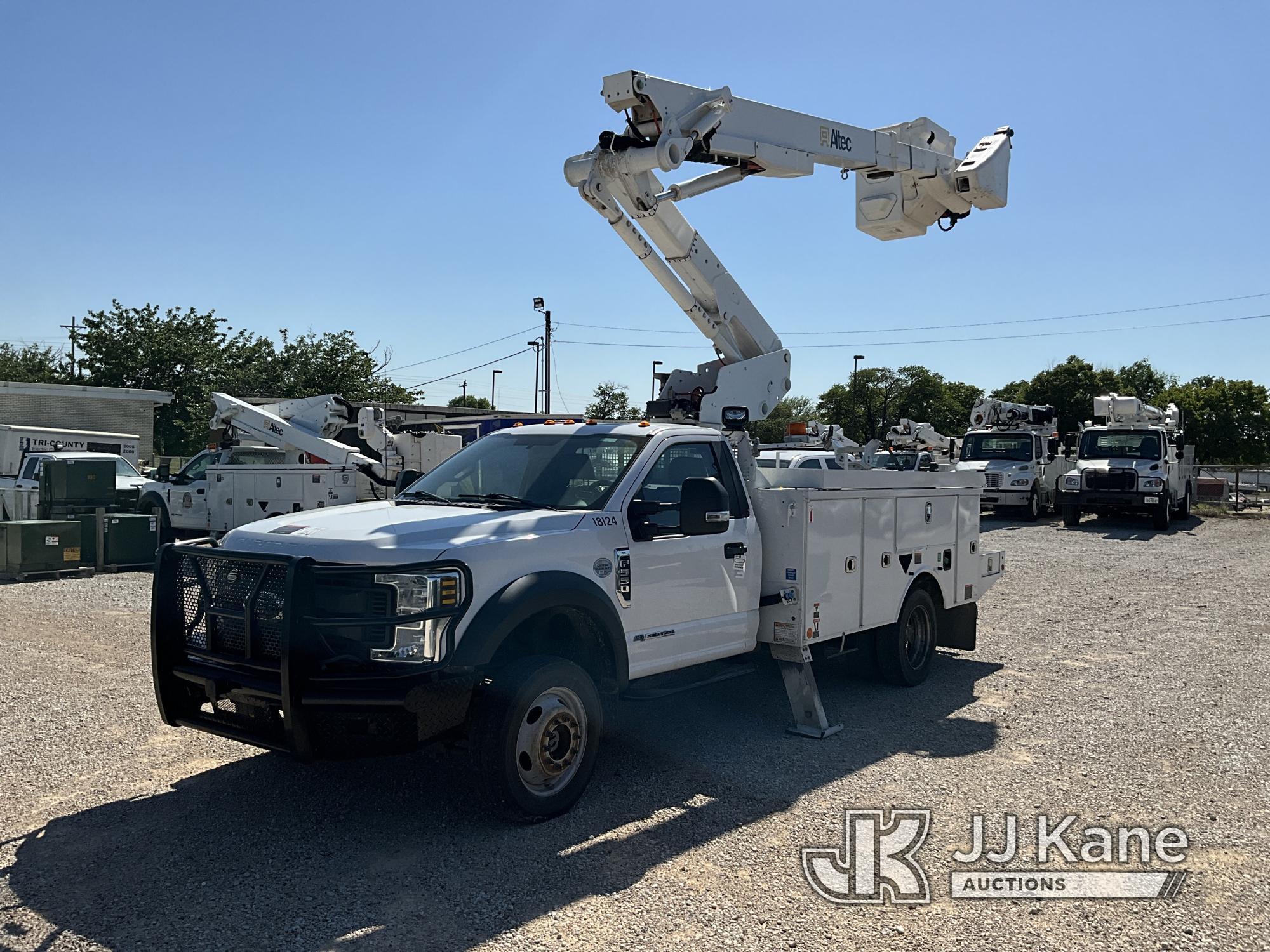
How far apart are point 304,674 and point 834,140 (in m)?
6.62

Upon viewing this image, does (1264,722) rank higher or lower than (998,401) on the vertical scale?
lower

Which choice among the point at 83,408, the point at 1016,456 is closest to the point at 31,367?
the point at 83,408

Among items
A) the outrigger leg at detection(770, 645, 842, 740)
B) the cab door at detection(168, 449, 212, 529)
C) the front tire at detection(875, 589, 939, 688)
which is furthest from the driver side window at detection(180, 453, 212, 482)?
the outrigger leg at detection(770, 645, 842, 740)

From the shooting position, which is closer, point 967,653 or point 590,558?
point 590,558

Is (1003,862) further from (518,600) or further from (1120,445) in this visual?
(1120,445)

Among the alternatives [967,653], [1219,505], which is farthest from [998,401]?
[967,653]

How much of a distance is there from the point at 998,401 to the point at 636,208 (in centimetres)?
2283

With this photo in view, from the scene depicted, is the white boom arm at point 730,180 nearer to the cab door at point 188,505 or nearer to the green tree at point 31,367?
the cab door at point 188,505

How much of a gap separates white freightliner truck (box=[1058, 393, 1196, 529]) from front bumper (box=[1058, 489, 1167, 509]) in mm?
15

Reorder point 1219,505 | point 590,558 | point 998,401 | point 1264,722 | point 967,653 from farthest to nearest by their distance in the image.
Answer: point 1219,505 → point 998,401 → point 967,653 → point 1264,722 → point 590,558

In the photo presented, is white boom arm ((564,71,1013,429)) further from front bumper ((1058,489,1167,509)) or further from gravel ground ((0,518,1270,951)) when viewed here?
front bumper ((1058,489,1167,509))

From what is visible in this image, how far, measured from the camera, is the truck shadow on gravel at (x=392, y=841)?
4035 mm

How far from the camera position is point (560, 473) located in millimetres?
5910

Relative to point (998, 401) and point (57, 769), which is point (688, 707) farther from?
point (998, 401)
